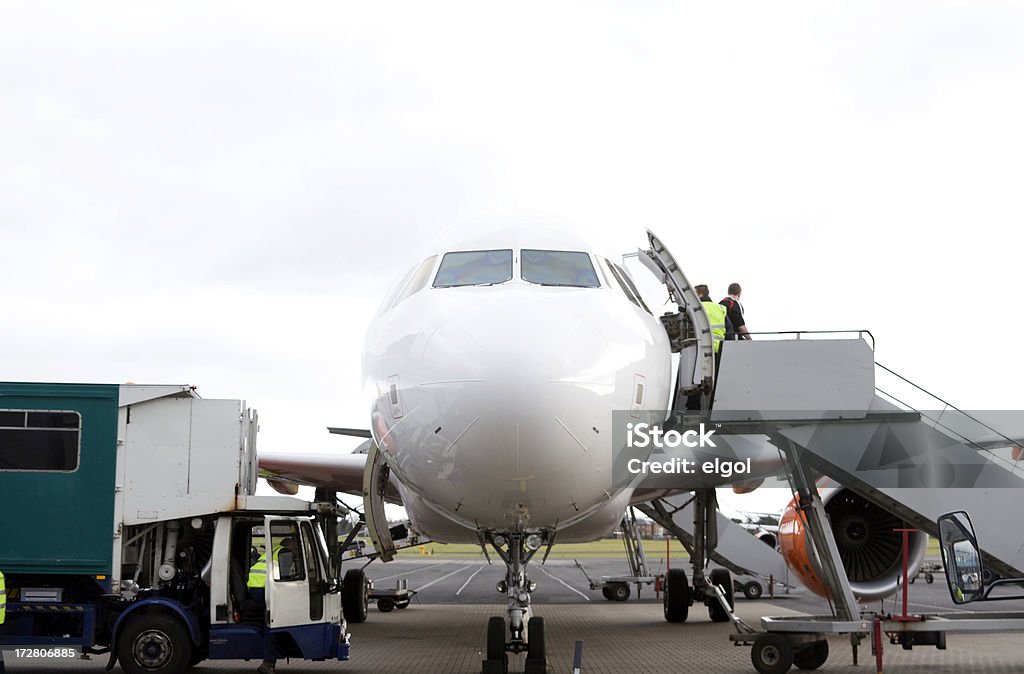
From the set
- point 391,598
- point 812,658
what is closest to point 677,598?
point 391,598

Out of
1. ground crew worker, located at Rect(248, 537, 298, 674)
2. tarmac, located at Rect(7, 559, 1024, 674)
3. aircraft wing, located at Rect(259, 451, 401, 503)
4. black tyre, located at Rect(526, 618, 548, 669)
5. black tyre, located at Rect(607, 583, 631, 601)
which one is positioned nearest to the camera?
black tyre, located at Rect(526, 618, 548, 669)

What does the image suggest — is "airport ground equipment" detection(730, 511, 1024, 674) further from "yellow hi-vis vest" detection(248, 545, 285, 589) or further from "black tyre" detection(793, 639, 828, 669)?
"yellow hi-vis vest" detection(248, 545, 285, 589)

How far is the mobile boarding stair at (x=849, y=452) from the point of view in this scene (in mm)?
10148

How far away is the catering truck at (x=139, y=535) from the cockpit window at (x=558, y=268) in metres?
3.15

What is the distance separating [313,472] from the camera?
15.1 metres

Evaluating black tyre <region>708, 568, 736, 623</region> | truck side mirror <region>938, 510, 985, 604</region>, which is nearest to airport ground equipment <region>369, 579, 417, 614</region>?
black tyre <region>708, 568, 736, 623</region>

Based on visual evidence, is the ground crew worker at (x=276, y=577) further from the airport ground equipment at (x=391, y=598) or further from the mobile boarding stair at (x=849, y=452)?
the airport ground equipment at (x=391, y=598)

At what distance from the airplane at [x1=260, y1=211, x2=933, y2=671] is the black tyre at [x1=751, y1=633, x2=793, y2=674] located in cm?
213

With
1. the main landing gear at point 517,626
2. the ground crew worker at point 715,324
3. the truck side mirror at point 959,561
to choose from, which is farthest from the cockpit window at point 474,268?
the truck side mirror at point 959,561

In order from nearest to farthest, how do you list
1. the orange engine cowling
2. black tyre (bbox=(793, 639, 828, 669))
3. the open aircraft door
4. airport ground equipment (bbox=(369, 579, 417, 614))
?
the open aircraft door, black tyre (bbox=(793, 639, 828, 669)), the orange engine cowling, airport ground equipment (bbox=(369, 579, 417, 614))

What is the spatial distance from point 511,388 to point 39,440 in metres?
Result: 4.96

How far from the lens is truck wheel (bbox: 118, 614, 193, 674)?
30.7 ft

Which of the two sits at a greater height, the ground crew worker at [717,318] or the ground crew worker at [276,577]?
the ground crew worker at [717,318]

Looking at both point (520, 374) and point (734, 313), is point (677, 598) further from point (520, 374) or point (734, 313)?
point (520, 374)
